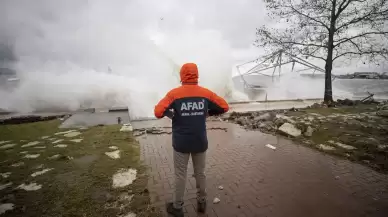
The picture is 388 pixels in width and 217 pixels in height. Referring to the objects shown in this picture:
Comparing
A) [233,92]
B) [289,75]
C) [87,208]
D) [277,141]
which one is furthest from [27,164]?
[289,75]

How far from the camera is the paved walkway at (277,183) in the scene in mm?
3398

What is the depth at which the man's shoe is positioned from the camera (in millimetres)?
3072

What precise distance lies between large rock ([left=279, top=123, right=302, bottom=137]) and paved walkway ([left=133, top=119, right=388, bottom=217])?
956mm

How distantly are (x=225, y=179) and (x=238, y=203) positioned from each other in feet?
2.83

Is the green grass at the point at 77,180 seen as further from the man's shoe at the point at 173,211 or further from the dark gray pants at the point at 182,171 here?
the dark gray pants at the point at 182,171

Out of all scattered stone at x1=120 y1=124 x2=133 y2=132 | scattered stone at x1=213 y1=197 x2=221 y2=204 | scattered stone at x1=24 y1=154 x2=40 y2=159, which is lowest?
scattered stone at x1=213 y1=197 x2=221 y2=204

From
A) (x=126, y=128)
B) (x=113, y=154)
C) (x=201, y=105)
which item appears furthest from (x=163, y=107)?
(x=126, y=128)

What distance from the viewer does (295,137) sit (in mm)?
7188

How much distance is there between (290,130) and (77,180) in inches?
275

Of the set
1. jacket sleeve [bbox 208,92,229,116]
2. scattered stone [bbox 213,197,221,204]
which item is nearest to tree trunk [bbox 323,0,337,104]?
scattered stone [bbox 213,197,221,204]

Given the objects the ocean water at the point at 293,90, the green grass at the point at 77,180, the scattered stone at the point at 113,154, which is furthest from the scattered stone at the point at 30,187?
the ocean water at the point at 293,90

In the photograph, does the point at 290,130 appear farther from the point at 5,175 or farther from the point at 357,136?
the point at 5,175

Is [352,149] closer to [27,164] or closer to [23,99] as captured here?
[27,164]

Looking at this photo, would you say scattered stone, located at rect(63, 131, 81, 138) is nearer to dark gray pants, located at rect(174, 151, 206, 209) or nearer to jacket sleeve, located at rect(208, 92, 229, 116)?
dark gray pants, located at rect(174, 151, 206, 209)
